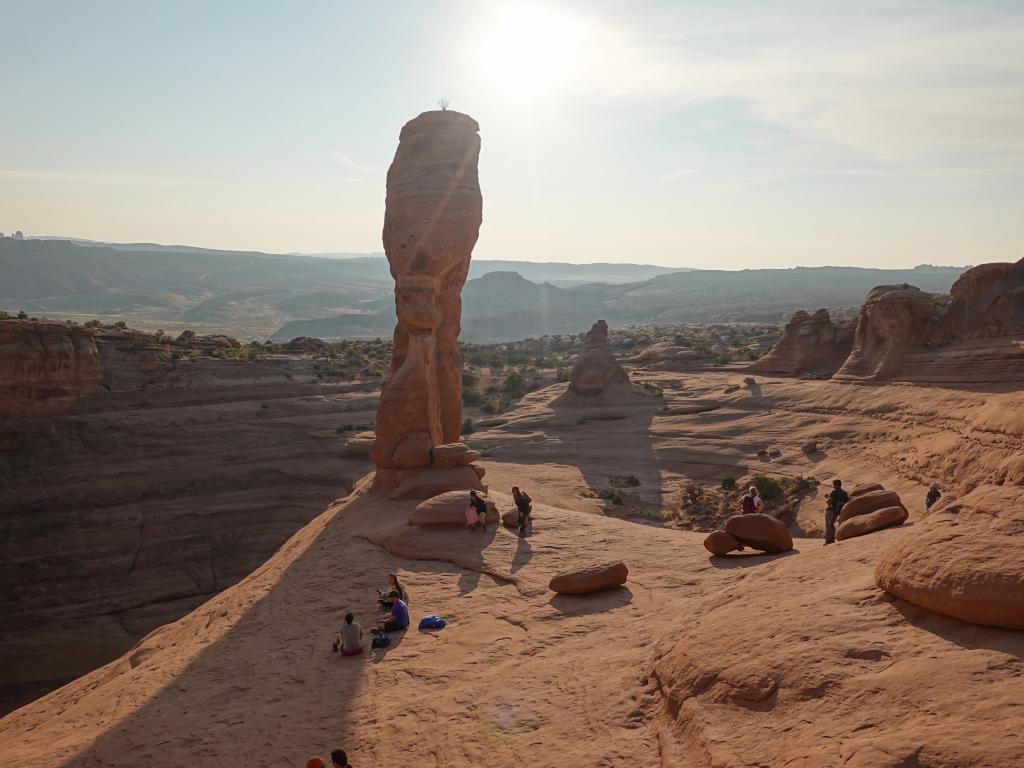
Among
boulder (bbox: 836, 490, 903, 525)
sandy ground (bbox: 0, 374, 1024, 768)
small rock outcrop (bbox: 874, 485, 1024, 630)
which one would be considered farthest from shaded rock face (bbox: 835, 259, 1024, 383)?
small rock outcrop (bbox: 874, 485, 1024, 630)

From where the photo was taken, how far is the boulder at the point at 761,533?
12.6 m

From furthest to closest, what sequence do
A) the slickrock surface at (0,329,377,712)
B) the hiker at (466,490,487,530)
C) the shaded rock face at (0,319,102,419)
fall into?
1. the shaded rock face at (0,319,102,419)
2. the slickrock surface at (0,329,377,712)
3. the hiker at (466,490,487,530)

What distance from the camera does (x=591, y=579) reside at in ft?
39.0

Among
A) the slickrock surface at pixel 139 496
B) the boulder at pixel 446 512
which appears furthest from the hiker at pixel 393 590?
the slickrock surface at pixel 139 496

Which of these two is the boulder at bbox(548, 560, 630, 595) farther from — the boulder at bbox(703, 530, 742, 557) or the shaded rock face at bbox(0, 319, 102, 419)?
the shaded rock face at bbox(0, 319, 102, 419)

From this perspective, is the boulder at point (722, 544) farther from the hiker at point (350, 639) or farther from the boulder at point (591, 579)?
the hiker at point (350, 639)

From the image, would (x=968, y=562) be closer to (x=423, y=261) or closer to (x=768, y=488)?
(x=423, y=261)

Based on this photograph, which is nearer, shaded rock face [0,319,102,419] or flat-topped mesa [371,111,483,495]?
flat-topped mesa [371,111,483,495]

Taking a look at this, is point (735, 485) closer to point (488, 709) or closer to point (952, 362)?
point (952, 362)

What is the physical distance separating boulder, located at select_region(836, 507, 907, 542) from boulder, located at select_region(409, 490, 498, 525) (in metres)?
7.84

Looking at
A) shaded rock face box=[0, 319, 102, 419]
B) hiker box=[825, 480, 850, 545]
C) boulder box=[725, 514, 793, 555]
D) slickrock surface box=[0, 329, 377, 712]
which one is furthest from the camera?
shaded rock face box=[0, 319, 102, 419]

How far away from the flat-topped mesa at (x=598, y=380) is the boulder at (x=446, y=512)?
27.0 metres

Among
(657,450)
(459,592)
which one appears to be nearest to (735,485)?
(657,450)

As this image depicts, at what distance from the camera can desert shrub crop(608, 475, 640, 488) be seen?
30312mm
